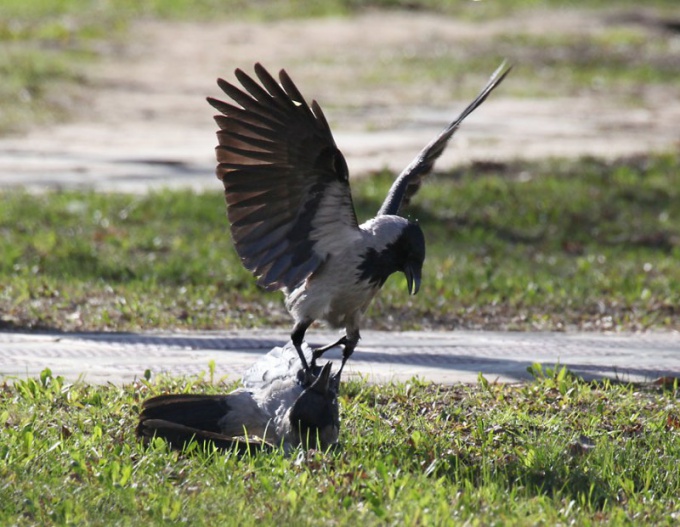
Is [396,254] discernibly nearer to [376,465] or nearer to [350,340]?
[350,340]

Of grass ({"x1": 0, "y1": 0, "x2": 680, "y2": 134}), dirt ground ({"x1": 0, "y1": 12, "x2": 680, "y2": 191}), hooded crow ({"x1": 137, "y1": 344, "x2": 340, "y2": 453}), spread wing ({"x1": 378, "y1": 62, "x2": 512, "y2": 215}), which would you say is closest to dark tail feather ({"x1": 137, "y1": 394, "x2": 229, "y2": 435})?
hooded crow ({"x1": 137, "y1": 344, "x2": 340, "y2": 453})

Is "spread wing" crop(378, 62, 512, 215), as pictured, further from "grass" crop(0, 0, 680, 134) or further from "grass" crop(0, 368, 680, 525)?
"grass" crop(0, 0, 680, 134)

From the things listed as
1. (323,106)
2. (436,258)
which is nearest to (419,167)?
(436,258)

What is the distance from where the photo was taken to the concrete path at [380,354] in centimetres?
700

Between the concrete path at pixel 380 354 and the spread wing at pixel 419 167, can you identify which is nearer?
the spread wing at pixel 419 167

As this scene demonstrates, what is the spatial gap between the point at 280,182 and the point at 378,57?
68.2ft

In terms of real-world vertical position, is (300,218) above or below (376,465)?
above

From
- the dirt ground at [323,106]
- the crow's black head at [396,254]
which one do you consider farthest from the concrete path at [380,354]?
the dirt ground at [323,106]

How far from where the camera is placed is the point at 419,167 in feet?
20.4

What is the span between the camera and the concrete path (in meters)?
7.00

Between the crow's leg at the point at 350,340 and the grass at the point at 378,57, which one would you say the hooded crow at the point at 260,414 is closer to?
the crow's leg at the point at 350,340

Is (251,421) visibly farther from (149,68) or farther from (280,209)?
(149,68)

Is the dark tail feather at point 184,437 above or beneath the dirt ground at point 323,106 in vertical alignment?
above

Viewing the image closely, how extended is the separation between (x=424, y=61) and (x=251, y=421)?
20279 millimetres
